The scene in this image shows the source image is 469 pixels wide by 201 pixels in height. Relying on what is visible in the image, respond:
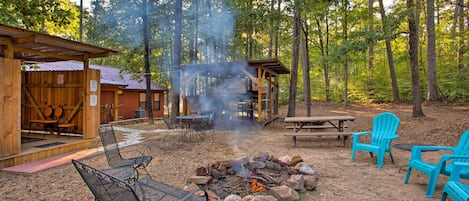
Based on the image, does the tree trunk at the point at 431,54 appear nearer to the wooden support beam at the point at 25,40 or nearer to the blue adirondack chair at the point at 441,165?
the blue adirondack chair at the point at 441,165

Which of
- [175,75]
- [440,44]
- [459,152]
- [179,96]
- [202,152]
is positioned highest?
[440,44]

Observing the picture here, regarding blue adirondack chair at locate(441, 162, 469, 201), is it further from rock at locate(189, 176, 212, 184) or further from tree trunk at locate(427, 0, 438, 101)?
tree trunk at locate(427, 0, 438, 101)

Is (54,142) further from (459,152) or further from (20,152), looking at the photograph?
(459,152)

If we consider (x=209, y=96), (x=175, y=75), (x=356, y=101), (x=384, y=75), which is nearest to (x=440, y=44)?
(x=384, y=75)

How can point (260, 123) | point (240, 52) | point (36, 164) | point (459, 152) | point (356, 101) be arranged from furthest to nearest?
1. point (240, 52)
2. point (356, 101)
3. point (260, 123)
4. point (36, 164)
5. point (459, 152)

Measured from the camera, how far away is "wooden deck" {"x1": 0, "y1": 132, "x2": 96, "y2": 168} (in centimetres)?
403

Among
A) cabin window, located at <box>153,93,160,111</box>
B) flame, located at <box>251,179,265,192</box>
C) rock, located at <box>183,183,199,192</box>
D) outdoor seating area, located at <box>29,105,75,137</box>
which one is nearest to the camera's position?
rock, located at <box>183,183,199,192</box>

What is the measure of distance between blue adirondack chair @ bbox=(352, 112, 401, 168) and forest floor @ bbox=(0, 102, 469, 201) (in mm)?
258

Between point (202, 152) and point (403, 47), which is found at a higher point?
point (403, 47)

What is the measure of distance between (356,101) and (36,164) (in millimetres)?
15686

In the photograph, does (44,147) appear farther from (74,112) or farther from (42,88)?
(42,88)

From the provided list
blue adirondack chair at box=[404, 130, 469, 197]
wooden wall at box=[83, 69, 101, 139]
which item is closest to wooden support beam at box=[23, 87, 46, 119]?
wooden wall at box=[83, 69, 101, 139]

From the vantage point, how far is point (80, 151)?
5.12 metres

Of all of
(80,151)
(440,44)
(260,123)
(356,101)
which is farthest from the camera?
(356,101)
